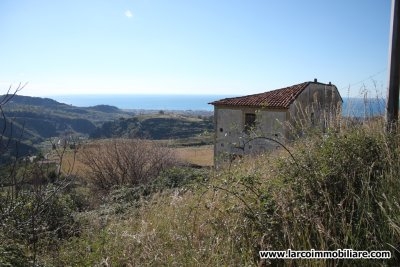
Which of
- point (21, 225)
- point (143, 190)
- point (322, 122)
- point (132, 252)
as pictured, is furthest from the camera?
A: point (143, 190)

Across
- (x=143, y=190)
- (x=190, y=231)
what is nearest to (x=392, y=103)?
(x=190, y=231)

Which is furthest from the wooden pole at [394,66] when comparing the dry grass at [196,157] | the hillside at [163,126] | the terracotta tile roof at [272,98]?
the hillside at [163,126]

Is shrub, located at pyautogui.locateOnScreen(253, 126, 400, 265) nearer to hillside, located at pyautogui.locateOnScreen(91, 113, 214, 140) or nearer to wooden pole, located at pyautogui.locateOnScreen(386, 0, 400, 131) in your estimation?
wooden pole, located at pyautogui.locateOnScreen(386, 0, 400, 131)

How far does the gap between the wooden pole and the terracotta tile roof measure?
15510mm

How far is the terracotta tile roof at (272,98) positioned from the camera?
66.9 feet

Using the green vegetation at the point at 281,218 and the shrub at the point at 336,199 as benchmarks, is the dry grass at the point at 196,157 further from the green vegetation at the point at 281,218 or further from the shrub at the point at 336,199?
the shrub at the point at 336,199

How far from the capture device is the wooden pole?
4.23 m

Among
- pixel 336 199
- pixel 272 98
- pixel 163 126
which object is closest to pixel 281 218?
pixel 336 199

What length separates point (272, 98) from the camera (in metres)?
21.5

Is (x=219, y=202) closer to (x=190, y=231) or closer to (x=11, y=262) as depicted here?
(x=190, y=231)

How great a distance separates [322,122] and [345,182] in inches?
75.9

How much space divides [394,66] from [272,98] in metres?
17.3

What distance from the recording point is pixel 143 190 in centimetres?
834

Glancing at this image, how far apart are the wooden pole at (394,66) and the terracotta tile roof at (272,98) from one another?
15510mm
